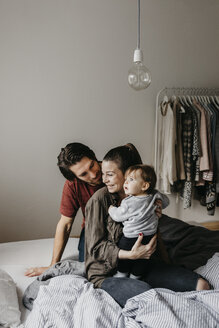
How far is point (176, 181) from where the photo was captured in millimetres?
2832

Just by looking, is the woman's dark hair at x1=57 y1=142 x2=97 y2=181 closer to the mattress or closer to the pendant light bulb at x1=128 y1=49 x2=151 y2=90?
the pendant light bulb at x1=128 y1=49 x2=151 y2=90

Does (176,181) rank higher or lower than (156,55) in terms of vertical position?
lower

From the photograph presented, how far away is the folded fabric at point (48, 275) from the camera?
1.36 m

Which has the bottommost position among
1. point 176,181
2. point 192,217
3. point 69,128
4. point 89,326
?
point 192,217

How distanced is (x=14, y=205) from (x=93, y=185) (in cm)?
128

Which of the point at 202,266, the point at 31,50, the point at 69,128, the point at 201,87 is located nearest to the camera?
the point at 202,266

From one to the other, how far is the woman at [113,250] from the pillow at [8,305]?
32 cm

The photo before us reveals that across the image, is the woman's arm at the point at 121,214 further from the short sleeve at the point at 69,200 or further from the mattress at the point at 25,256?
the mattress at the point at 25,256

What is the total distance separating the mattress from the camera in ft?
5.21

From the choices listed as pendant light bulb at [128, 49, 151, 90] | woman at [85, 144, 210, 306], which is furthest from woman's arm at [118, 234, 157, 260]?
pendant light bulb at [128, 49, 151, 90]

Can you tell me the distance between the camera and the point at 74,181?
1.66m

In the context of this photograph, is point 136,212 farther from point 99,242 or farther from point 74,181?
point 74,181

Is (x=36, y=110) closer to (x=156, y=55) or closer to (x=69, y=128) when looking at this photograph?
(x=69, y=128)

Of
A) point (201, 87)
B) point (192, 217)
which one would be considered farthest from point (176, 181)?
point (201, 87)
